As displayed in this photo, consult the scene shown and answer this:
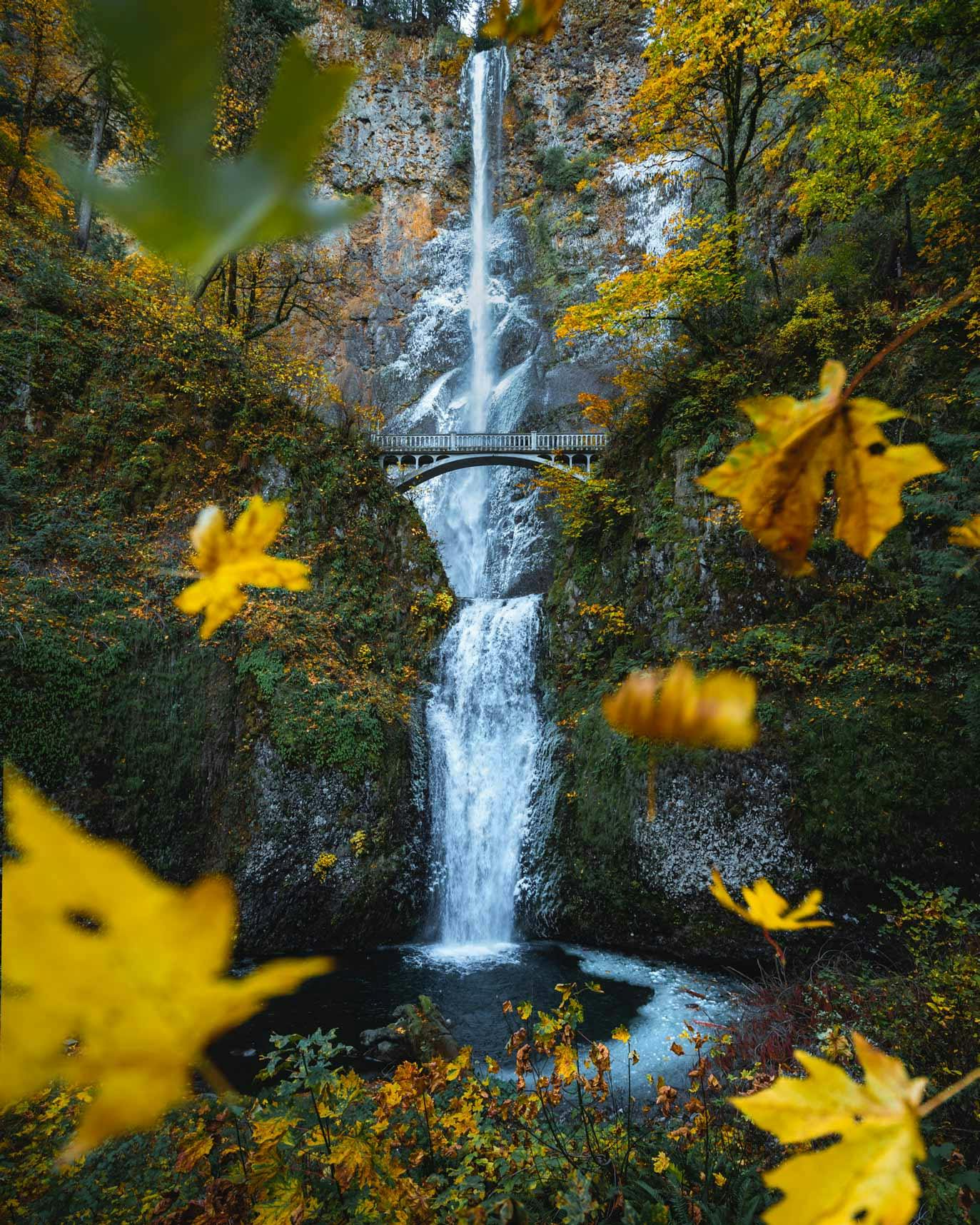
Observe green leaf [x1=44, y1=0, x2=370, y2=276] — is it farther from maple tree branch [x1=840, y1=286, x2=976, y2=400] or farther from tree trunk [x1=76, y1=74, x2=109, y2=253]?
maple tree branch [x1=840, y1=286, x2=976, y2=400]

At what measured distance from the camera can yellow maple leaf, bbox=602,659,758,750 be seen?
64cm

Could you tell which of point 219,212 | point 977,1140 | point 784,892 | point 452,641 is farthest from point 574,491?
point 219,212

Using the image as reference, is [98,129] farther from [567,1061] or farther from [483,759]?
[483,759]

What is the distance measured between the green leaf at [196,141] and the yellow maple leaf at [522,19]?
0.19 metres

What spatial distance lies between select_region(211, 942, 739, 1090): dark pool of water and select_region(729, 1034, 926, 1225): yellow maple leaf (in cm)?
469

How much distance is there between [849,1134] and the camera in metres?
0.32

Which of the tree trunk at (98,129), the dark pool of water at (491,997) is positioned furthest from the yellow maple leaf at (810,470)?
the dark pool of water at (491,997)

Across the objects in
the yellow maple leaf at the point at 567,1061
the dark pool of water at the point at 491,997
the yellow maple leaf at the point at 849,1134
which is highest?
the yellow maple leaf at the point at 849,1134

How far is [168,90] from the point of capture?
54 cm

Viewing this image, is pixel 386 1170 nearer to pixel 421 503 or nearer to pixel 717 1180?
pixel 717 1180

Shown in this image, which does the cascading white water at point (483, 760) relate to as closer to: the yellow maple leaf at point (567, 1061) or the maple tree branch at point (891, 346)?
the yellow maple leaf at point (567, 1061)

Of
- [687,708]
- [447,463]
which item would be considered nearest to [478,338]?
[447,463]

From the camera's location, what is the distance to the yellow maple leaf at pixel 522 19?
0.63 metres

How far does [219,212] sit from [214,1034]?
701 millimetres
